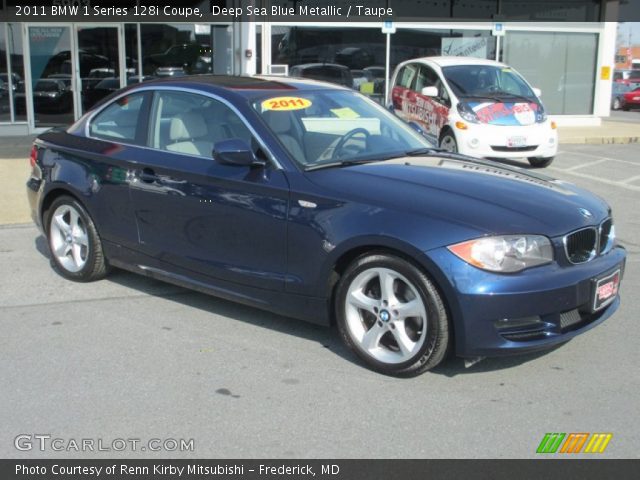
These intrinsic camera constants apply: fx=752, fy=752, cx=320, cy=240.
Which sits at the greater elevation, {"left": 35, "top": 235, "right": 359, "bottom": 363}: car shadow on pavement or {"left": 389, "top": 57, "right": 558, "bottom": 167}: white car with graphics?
{"left": 389, "top": 57, "right": 558, "bottom": 167}: white car with graphics

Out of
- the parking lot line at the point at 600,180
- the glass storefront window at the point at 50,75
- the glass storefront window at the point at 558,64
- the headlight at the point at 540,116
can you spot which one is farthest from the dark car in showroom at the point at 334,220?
the glass storefront window at the point at 558,64

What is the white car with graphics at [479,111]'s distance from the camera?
454 inches

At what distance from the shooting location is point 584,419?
12.2ft

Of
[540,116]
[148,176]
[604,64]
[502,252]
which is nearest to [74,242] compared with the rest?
[148,176]

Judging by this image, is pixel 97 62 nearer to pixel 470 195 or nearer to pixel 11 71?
pixel 11 71

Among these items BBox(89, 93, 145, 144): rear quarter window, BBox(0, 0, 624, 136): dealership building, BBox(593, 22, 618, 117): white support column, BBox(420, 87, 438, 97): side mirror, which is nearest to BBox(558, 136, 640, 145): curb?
BBox(0, 0, 624, 136): dealership building

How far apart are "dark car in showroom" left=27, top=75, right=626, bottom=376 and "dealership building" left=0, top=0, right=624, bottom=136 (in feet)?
38.1

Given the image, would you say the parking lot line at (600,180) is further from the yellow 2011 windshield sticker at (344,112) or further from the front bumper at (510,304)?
the front bumper at (510,304)

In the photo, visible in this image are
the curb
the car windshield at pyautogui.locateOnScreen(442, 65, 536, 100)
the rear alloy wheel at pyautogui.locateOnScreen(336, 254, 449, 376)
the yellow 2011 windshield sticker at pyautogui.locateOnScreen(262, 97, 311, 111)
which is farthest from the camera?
the curb

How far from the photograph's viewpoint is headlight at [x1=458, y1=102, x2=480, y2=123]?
11602 mm

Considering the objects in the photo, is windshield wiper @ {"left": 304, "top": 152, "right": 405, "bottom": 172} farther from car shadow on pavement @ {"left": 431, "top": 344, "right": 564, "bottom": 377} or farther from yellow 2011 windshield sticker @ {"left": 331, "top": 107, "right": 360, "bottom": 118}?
car shadow on pavement @ {"left": 431, "top": 344, "right": 564, "bottom": 377}

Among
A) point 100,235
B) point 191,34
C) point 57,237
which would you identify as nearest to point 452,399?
point 100,235
